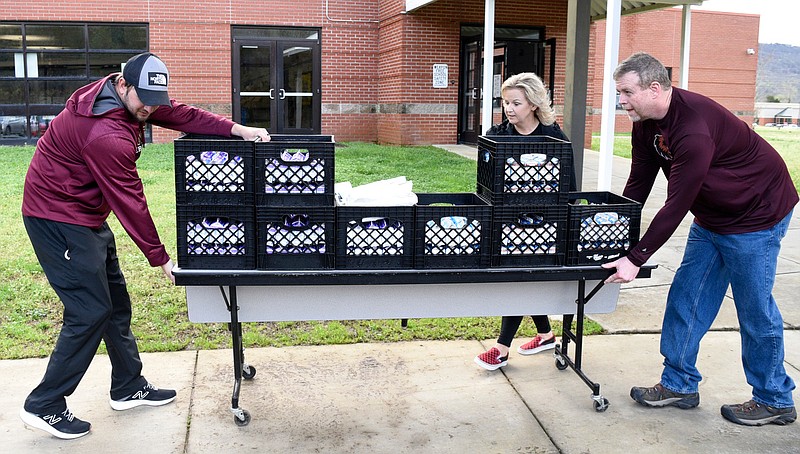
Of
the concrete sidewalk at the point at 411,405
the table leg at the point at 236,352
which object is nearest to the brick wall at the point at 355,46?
the concrete sidewalk at the point at 411,405

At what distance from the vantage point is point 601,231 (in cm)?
407

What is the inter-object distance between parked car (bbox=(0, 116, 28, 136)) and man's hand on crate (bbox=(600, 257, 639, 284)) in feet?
59.8

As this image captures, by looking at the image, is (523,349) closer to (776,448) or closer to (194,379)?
(776,448)

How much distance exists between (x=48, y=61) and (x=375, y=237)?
17.5 meters

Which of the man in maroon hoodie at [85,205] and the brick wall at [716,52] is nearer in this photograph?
the man in maroon hoodie at [85,205]

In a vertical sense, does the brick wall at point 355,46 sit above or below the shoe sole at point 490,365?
above

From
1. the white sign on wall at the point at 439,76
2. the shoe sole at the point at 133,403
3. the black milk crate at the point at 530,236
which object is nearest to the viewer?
the black milk crate at the point at 530,236

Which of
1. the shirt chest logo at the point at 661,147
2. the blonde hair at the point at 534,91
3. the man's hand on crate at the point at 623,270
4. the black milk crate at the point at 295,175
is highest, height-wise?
the blonde hair at the point at 534,91

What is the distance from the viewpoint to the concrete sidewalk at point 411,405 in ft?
12.8

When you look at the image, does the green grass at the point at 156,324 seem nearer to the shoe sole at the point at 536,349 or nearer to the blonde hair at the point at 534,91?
the shoe sole at the point at 536,349

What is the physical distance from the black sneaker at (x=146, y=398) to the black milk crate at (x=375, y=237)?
1.35 meters

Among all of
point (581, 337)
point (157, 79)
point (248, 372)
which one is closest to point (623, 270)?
point (581, 337)

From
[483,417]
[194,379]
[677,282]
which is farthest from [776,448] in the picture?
[194,379]

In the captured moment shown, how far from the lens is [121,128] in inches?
146
